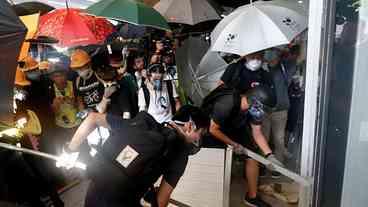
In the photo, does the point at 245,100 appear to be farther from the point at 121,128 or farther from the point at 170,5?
the point at 170,5

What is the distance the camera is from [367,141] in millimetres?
1720

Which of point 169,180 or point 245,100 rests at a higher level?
point 245,100

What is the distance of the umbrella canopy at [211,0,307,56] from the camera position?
2.61 meters

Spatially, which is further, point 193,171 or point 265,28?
point 265,28

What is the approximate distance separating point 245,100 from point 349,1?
1182 millimetres

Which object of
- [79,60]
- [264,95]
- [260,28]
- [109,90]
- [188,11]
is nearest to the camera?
[260,28]

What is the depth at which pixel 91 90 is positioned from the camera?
10.3 feet

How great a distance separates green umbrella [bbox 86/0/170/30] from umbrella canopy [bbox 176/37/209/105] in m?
0.74

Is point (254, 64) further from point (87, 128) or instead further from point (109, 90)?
point (87, 128)

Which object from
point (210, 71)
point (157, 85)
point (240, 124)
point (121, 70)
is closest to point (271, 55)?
point (210, 71)

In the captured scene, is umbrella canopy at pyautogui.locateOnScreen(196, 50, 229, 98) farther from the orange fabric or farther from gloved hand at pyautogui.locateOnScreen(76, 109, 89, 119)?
the orange fabric

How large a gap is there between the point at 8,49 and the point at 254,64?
1.98m

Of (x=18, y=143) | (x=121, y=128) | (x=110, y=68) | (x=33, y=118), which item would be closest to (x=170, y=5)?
(x=110, y=68)

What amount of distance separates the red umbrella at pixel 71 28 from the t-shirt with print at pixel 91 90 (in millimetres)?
728
